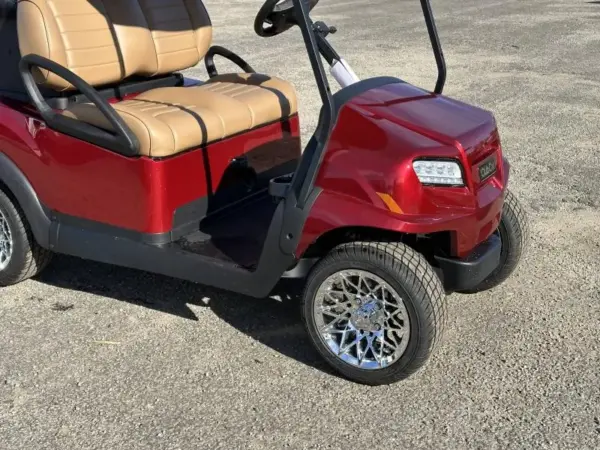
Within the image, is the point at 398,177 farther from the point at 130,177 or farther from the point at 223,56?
the point at 223,56

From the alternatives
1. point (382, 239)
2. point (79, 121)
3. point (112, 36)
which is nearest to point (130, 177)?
point (79, 121)

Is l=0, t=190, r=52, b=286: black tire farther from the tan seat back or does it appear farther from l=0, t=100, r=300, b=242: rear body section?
the tan seat back

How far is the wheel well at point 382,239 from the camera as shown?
296 cm

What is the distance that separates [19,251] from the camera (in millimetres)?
3738

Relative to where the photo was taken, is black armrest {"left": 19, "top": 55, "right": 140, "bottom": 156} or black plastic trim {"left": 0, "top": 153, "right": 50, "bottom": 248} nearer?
black armrest {"left": 19, "top": 55, "right": 140, "bottom": 156}

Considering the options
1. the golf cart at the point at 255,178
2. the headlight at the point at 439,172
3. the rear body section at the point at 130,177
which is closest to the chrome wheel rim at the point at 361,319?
the golf cart at the point at 255,178

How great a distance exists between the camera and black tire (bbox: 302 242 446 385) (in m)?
2.80

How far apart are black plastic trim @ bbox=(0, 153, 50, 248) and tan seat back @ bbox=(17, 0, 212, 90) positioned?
440mm

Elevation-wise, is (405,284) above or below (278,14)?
below

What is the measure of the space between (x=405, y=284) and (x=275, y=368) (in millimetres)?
704

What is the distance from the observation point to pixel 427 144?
279 cm

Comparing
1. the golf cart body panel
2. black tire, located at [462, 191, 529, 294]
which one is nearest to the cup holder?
the golf cart body panel

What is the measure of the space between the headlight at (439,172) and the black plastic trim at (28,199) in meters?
1.78

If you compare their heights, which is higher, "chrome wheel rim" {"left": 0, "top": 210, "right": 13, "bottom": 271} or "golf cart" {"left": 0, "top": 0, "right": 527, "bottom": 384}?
"golf cart" {"left": 0, "top": 0, "right": 527, "bottom": 384}
